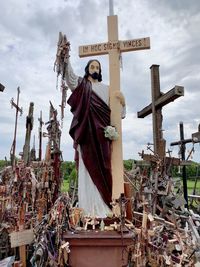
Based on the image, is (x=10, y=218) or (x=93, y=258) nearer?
(x=93, y=258)

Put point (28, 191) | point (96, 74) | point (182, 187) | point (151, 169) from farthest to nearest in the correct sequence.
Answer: point (182, 187) → point (151, 169) → point (96, 74) → point (28, 191)

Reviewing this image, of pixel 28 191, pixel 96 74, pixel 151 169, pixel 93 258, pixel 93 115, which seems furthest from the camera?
pixel 151 169

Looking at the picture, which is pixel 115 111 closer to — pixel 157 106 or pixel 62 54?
pixel 62 54

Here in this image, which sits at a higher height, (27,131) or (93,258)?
(27,131)

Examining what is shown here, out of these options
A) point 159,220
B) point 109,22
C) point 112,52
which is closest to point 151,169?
point 159,220

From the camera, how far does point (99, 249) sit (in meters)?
3.63

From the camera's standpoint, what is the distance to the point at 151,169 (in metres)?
6.01

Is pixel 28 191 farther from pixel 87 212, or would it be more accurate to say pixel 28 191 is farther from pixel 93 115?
pixel 93 115

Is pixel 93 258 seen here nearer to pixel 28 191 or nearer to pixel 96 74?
pixel 28 191

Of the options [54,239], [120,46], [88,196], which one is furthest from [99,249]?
[120,46]

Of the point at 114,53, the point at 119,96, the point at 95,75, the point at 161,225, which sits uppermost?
the point at 114,53

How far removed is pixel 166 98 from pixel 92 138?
6.36 ft

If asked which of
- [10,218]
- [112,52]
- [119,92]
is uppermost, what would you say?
[112,52]

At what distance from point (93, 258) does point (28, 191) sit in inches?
48.8
